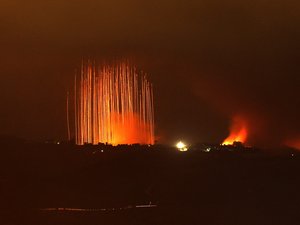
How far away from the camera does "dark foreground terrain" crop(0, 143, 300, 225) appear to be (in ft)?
75.3

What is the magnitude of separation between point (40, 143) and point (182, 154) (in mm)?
12056

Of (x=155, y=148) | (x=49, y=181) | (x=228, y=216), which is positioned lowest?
(x=228, y=216)

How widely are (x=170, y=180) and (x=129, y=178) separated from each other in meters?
2.31

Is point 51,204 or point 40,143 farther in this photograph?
point 40,143

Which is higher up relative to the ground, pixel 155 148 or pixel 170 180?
pixel 155 148

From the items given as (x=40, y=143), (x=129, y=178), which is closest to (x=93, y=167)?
(x=129, y=178)

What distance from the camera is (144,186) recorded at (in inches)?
1172

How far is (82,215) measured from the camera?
22.8 metres

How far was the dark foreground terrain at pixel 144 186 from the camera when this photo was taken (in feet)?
75.3

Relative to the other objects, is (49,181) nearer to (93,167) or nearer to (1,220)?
(93,167)

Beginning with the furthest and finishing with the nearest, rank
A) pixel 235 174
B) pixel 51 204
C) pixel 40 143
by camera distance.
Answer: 1. pixel 40 143
2. pixel 235 174
3. pixel 51 204

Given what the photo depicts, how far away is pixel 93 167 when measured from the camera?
115ft

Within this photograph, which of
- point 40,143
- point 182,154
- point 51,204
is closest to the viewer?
point 51,204

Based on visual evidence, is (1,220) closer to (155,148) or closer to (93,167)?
(93,167)
